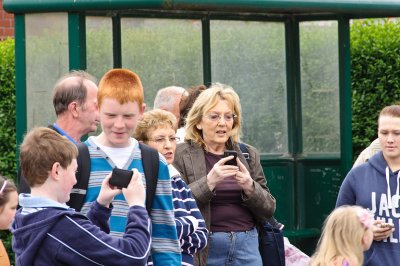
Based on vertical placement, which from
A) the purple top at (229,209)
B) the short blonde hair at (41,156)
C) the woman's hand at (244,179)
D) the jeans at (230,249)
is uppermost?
the short blonde hair at (41,156)

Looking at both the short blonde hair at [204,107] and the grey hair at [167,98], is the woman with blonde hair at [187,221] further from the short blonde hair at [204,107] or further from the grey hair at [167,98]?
the grey hair at [167,98]

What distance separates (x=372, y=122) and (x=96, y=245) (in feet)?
24.6

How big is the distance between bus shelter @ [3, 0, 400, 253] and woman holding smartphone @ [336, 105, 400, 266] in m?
2.20

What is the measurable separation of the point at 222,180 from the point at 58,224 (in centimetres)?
240

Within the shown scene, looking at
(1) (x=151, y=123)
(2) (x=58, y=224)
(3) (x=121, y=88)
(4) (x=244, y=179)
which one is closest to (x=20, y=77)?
(1) (x=151, y=123)

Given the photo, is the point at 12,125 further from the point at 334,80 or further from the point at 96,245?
the point at 96,245

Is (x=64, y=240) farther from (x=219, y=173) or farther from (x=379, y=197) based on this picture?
(x=379, y=197)

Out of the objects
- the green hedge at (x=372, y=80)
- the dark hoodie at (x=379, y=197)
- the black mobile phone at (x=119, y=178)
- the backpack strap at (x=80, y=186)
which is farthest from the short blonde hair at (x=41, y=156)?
the green hedge at (x=372, y=80)

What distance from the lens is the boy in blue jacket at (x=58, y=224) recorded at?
13.7ft

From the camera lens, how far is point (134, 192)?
14.5 feet

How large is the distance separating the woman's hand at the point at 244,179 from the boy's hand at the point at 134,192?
2.04 metres

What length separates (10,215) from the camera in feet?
18.4

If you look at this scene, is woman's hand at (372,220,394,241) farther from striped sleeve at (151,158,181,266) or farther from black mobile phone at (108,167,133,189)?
black mobile phone at (108,167,133,189)

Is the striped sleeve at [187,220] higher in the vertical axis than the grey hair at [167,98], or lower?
lower
